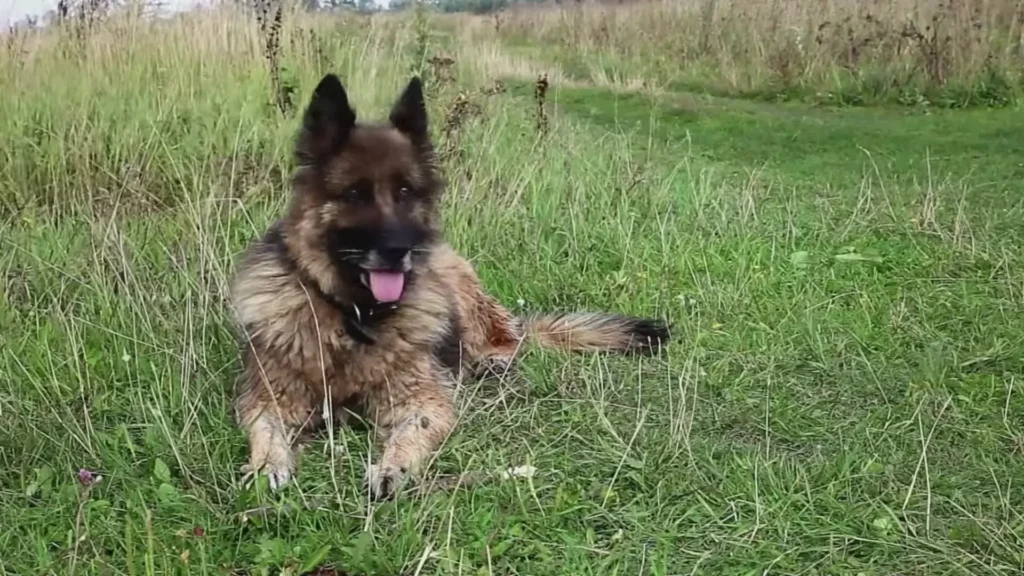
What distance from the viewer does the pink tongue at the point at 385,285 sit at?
3.12 m

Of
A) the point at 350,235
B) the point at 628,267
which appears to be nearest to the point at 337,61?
the point at 628,267

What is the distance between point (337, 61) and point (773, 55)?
19.1 ft

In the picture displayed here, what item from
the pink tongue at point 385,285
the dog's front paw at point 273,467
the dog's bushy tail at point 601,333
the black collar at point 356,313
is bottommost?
the dog's bushy tail at point 601,333

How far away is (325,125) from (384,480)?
3.69 feet

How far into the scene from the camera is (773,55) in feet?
36.8

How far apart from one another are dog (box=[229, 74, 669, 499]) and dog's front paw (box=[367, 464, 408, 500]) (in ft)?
0.27

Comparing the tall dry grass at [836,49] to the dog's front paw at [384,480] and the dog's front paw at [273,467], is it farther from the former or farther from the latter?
the dog's front paw at [273,467]

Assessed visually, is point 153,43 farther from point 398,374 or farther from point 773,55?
point 773,55

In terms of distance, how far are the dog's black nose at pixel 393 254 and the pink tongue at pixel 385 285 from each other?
67mm

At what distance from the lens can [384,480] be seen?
9.00ft

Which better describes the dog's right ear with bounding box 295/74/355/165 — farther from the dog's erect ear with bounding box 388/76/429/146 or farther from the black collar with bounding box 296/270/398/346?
the black collar with bounding box 296/270/398/346

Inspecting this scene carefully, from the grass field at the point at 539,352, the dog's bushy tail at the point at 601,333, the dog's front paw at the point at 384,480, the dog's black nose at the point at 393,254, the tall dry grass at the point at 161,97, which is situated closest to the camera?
the grass field at the point at 539,352

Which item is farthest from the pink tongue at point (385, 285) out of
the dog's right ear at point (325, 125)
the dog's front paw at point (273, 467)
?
the dog's front paw at point (273, 467)

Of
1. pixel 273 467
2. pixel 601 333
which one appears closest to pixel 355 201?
pixel 273 467
